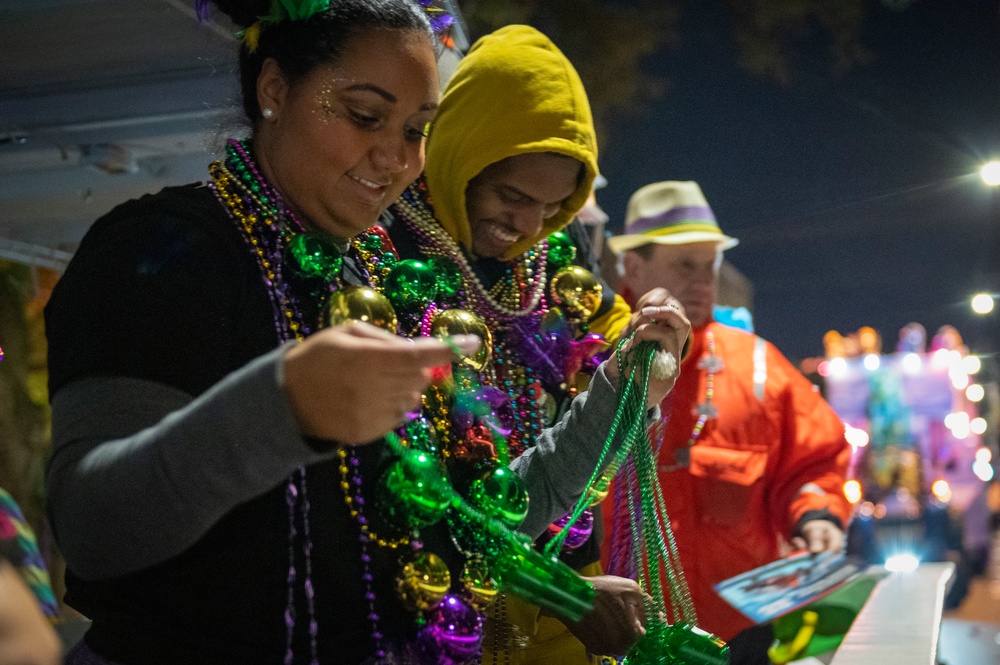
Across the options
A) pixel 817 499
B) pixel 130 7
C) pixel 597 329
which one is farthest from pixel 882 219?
pixel 130 7

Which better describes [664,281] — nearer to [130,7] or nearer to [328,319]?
[130,7]

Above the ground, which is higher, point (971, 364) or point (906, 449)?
point (971, 364)

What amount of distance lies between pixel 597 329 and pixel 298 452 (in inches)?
32.8

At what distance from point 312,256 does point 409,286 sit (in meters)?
0.16

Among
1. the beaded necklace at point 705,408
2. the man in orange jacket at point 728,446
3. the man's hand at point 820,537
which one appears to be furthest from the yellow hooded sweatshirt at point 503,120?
the man's hand at point 820,537

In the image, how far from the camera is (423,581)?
87 cm

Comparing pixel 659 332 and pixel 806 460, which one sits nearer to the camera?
pixel 659 332

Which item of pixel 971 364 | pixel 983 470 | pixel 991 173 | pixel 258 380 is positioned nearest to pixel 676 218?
pixel 991 173

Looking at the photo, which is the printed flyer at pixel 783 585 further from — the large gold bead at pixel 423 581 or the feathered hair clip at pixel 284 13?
the feathered hair clip at pixel 284 13

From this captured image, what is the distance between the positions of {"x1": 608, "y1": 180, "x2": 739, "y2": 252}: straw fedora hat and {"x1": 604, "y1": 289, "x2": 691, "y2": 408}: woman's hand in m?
1.25

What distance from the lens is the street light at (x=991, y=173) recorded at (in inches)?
110

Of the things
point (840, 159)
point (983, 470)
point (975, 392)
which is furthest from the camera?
point (983, 470)

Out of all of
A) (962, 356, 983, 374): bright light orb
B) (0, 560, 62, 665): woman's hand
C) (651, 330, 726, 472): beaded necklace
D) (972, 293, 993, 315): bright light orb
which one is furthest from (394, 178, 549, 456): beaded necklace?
(962, 356, 983, 374): bright light orb

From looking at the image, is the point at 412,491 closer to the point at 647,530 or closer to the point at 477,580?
the point at 477,580
